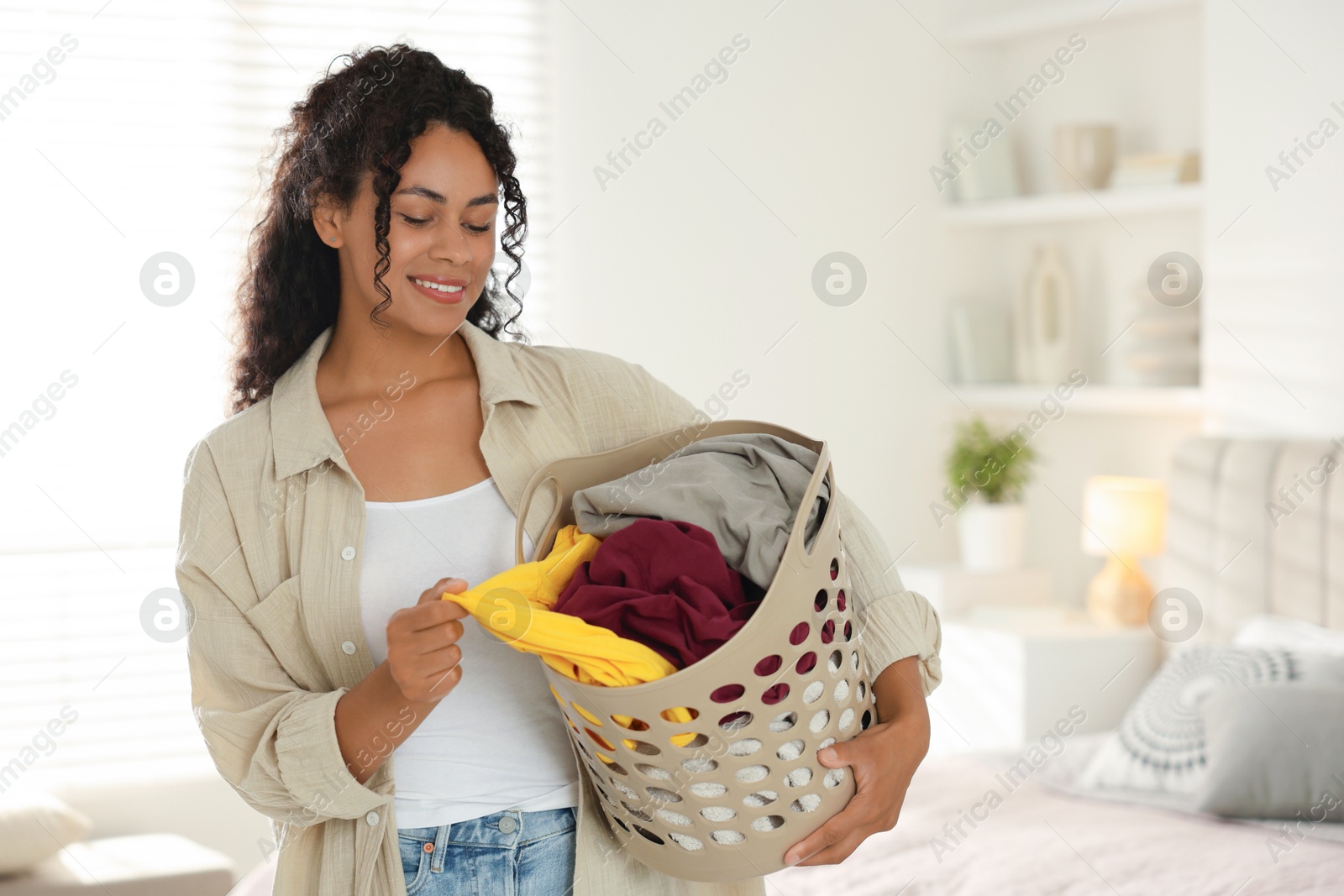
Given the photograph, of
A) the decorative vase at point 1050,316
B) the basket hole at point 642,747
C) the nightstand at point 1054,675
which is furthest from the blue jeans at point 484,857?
the decorative vase at point 1050,316

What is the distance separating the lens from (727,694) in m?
0.95

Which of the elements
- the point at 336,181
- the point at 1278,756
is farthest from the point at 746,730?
the point at 1278,756

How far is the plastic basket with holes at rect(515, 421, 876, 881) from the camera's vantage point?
0.93 m

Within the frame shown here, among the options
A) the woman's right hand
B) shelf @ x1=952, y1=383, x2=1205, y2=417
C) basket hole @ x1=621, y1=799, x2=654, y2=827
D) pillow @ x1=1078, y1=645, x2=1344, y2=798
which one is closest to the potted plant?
shelf @ x1=952, y1=383, x2=1205, y2=417

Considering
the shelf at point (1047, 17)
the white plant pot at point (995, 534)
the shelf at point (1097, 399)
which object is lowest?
the white plant pot at point (995, 534)

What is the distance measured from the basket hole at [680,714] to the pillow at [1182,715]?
1813 mm

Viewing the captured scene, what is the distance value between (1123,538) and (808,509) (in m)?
2.63

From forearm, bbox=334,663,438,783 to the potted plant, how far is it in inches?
114

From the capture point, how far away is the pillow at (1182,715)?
7.93ft

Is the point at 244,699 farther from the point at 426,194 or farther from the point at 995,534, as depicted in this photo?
the point at 995,534

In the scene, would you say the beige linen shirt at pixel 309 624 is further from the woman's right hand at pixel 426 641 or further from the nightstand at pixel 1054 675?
the nightstand at pixel 1054 675

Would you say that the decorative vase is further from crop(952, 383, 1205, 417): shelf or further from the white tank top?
the white tank top

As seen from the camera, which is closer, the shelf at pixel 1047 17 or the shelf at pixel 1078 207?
the shelf at pixel 1078 207

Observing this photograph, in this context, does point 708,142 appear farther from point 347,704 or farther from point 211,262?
point 347,704
